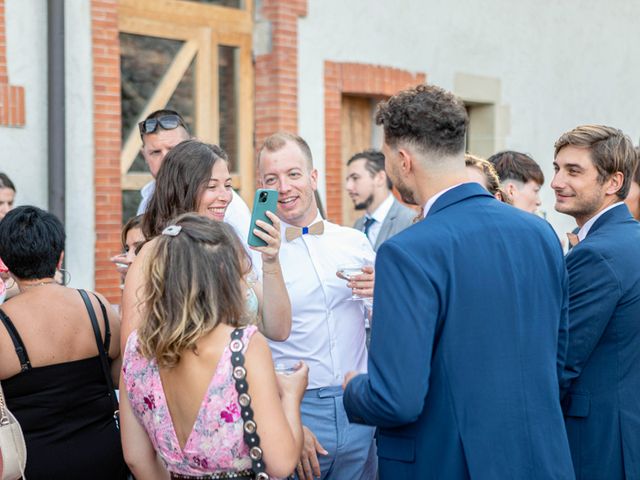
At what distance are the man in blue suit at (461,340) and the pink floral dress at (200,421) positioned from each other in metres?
0.38

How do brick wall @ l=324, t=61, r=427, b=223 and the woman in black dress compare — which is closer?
the woman in black dress

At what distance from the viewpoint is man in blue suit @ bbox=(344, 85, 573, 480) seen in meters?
2.66

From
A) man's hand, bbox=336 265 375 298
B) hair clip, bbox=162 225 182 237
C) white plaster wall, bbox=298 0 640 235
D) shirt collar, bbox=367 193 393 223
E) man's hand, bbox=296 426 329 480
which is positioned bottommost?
man's hand, bbox=296 426 329 480

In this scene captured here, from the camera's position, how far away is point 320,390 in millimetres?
3795

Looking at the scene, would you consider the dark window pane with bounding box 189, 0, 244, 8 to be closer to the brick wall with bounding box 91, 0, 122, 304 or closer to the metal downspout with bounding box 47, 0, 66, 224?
the brick wall with bounding box 91, 0, 122, 304

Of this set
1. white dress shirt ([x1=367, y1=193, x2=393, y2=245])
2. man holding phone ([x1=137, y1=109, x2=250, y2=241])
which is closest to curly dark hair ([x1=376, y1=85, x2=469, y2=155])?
man holding phone ([x1=137, y1=109, x2=250, y2=241])

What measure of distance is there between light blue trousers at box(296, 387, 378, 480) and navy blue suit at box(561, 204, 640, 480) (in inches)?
33.8

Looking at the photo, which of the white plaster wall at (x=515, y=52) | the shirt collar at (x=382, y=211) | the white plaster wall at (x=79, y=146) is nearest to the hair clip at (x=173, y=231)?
the white plaster wall at (x=79, y=146)

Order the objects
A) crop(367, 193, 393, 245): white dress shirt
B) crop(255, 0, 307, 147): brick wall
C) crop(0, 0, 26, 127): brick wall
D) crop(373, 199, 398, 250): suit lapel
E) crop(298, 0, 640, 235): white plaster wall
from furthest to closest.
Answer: crop(298, 0, 640, 235): white plaster wall → crop(255, 0, 307, 147): brick wall → crop(367, 193, 393, 245): white dress shirt → crop(373, 199, 398, 250): suit lapel → crop(0, 0, 26, 127): brick wall

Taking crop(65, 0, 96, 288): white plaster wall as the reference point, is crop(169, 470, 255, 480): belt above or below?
below

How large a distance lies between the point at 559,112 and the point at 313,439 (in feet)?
33.4

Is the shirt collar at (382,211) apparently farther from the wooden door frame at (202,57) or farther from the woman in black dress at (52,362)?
the woman in black dress at (52,362)

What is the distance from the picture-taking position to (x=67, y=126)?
24.0ft

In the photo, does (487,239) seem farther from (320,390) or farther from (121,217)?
(121,217)
